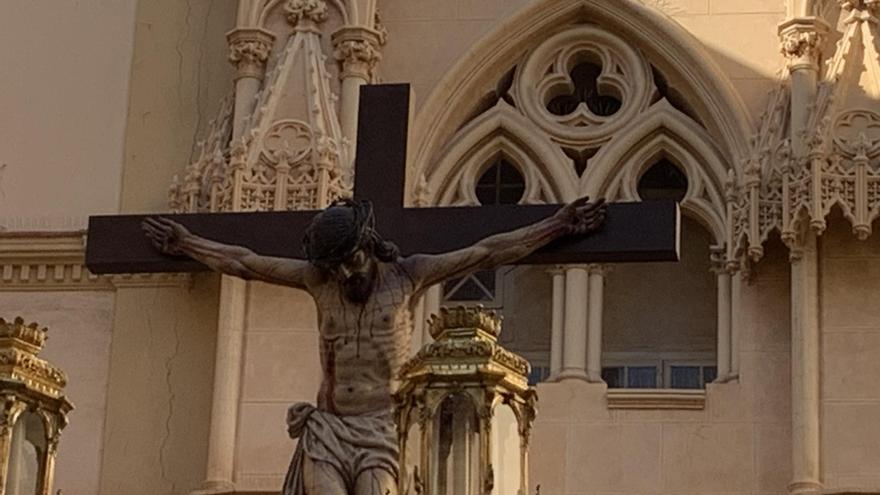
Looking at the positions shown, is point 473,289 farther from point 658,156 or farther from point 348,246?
point 348,246

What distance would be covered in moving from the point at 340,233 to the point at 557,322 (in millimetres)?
7655

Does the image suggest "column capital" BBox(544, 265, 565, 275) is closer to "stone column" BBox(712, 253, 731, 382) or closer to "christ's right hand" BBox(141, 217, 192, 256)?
"stone column" BBox(712, 253, 731, 382)

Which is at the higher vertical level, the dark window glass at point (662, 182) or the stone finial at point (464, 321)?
the dark window glass at point (662, 182)

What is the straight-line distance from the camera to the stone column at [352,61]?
66.5ft

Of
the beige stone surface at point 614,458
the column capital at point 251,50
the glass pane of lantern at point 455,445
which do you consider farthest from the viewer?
the column capital at point 251,50

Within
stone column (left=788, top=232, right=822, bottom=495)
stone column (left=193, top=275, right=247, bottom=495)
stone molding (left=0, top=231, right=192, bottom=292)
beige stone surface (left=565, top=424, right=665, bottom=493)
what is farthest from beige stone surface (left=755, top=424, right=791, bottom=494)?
stone molding (left=0, top=231, right=192, bottom=292)

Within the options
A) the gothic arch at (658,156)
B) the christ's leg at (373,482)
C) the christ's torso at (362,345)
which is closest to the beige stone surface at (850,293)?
the gothic arch at (658,156)

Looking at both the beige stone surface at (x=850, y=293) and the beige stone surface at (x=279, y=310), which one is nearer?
the beige stone surface at (x=850, y=293)

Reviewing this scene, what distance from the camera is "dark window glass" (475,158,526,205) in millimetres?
20828

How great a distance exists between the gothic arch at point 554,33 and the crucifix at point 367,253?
6301 mm

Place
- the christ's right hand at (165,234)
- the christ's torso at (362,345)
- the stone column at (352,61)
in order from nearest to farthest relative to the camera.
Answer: the christ's torso at (362,345), the christ's right hand at (165,234), the stone column at (352,61)

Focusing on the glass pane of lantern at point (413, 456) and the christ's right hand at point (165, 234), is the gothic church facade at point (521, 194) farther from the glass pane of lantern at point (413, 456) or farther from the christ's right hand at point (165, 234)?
the christ's right hand at point (165, 234)

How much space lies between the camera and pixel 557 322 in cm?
2003

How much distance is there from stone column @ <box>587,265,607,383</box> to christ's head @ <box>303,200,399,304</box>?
287 inches
